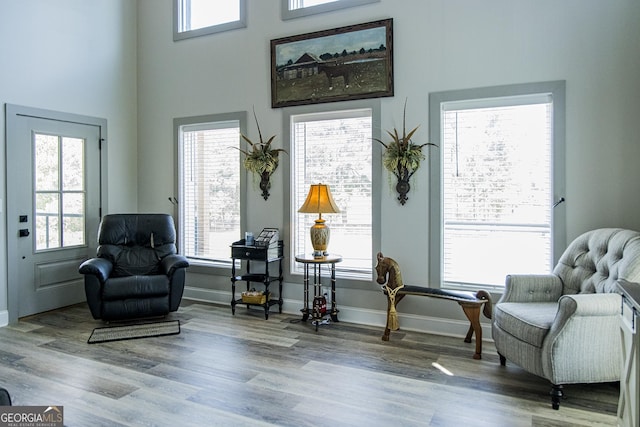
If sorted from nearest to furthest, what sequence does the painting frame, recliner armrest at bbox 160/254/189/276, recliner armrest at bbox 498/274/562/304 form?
recliner armrest at bbox 498/274/562/304 < the painting frame < recliner armrest at bbox 160/254/189/276

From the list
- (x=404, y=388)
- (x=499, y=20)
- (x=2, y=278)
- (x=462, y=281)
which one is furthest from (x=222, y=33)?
(x=404, y=388)

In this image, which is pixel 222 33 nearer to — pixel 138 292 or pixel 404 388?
pixel 138 292

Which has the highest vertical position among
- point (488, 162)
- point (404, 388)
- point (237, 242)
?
point (488, 162)

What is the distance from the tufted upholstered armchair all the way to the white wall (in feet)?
15.2

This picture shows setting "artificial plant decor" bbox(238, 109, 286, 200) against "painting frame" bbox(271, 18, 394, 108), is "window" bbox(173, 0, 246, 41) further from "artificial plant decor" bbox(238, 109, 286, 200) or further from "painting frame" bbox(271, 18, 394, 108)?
"artificial plant decor" bbox(238, 109, 286, 200)

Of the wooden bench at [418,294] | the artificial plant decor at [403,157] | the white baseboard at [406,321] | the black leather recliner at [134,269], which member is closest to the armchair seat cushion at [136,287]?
the black leather recliner at [134,269]

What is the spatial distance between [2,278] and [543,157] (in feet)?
17.0

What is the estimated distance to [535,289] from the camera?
11.2 feet

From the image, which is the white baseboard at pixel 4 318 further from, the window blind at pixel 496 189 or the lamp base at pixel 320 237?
the window blind at pixel 496 189

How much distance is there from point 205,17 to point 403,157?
10.2ft

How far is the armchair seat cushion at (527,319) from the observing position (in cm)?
289

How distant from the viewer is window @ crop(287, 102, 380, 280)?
15.0 feet

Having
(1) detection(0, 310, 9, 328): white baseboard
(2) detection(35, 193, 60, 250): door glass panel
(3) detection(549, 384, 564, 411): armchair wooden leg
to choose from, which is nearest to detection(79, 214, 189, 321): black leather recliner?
(2) detection(35, 193, 60, 250): door glass panel

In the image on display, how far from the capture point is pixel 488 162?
4.08 metres
